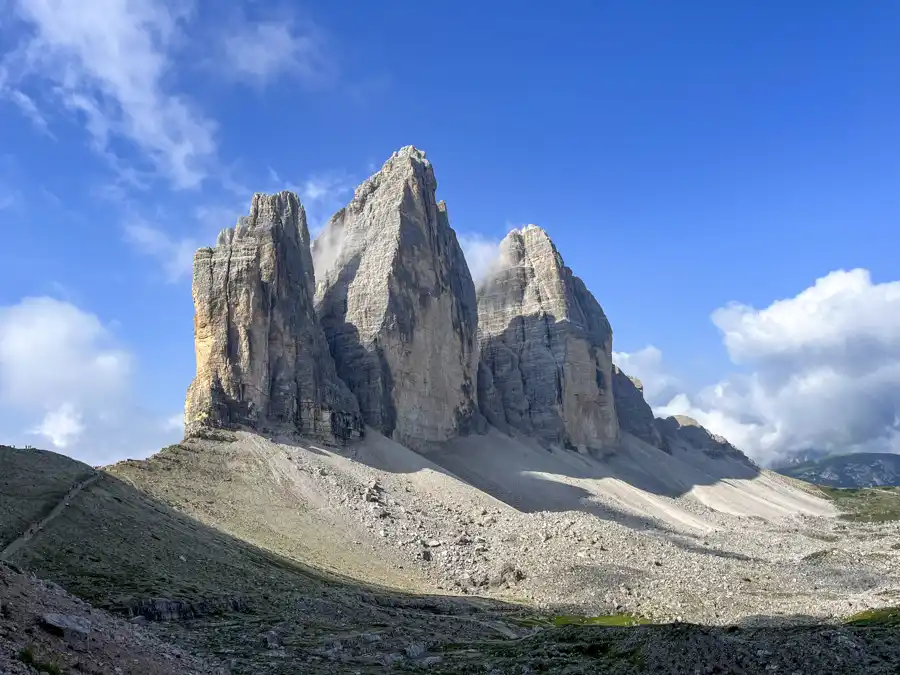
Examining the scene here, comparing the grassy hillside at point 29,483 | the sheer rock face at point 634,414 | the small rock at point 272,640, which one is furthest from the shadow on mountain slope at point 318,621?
the sheer rock face at point 634,414

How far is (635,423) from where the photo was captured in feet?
597

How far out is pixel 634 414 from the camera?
184000 mm

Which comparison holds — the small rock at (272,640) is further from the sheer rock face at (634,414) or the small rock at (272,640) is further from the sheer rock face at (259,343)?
the sheer rock face at (634,414)

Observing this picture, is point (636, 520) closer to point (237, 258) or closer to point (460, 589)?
point (460, 589)

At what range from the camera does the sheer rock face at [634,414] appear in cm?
17912

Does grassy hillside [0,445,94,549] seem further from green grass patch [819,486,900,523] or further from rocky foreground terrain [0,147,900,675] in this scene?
green grass patch [819,486,900,523]

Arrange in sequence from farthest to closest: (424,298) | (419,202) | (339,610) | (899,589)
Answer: (419,202) < (424,298) < (899,589) < (339,610)

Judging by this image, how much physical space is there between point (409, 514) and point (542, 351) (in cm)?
8310

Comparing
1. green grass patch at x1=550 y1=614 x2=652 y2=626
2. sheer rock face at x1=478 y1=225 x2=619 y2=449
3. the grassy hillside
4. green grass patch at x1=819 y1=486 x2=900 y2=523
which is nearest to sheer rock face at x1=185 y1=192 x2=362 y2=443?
the grassy hillside

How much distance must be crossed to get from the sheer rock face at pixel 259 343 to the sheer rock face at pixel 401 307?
13.0m

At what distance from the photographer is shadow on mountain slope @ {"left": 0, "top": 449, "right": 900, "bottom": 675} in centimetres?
2270

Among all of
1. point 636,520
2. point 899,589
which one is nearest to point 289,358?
point 636,520

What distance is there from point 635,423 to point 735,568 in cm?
11916

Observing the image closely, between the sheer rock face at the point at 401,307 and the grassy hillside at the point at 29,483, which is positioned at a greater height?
the sheer rock face at the point at 401,307
